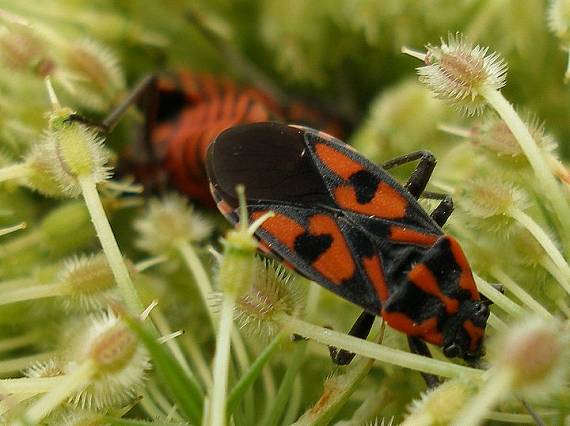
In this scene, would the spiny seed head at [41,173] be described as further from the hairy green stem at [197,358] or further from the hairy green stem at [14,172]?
the hairy green stem at [197,358]

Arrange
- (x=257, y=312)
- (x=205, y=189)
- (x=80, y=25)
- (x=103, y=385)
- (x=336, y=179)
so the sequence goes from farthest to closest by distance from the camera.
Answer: (x=80, y=25) → (x=205, y=189) → (x=336, y=179) → (x=257, y=312) → (x=103, y=385)

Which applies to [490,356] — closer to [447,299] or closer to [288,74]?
[447,299]

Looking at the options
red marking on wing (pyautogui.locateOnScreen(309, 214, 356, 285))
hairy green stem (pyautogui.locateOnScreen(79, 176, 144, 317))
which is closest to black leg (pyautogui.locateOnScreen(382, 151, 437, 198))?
red marking on wing (pyautogui.locateOnScreen(309, 214, 356, 285))

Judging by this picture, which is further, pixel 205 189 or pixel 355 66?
pixel 355 66

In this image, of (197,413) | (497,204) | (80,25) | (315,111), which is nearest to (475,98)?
(497,204)

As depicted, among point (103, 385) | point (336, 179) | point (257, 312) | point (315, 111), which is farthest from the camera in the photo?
point (315, 111)

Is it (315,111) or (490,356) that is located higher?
(490,356)

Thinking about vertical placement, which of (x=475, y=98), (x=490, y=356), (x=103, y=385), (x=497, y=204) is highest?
(x=475, y=98)

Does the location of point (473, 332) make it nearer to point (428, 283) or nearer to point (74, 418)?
point (428, 283)
